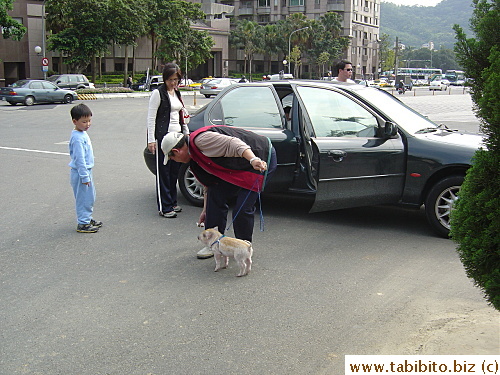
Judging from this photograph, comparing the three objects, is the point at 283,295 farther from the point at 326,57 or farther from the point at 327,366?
the point at 326,57

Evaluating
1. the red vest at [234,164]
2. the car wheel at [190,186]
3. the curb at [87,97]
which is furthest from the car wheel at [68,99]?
the red vest at [234,164]

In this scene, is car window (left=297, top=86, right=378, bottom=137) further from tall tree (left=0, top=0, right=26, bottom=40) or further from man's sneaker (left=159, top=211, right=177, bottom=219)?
tall tree (left=0, top=0, right=26, bottom=40)

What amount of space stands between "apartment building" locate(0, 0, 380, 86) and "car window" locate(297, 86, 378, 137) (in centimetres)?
3877

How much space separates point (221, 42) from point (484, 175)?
77.9 m

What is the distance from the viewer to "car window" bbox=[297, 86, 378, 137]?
664 centimetres

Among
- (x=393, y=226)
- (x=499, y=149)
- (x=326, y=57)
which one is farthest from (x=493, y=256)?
(x=326, y=57)

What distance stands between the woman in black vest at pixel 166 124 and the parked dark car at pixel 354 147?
0.66 meters

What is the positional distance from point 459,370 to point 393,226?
3.81 metres

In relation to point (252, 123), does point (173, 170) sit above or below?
below

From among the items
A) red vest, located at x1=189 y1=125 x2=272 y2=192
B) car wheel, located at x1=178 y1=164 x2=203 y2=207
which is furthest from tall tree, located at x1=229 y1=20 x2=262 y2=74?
red vest, located at x1=189 y1=125 x2=272 y2=192


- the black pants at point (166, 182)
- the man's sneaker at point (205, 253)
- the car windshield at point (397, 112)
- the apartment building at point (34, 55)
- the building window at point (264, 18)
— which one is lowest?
the man's sneaker at point (205, 253)

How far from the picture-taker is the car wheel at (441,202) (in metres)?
6.20

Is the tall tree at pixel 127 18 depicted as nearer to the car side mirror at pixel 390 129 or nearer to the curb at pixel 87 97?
the curb at pixel 87 97

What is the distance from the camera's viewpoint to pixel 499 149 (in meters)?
2.79
